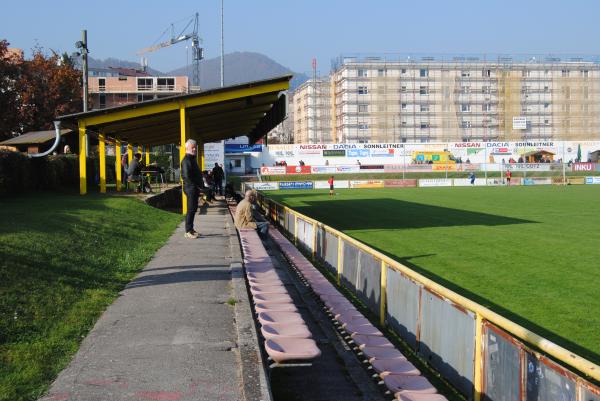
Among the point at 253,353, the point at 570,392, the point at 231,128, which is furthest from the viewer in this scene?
the point at 231,128

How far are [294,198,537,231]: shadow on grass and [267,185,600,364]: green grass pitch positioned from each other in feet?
0.12

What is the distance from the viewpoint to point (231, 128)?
29750 mm

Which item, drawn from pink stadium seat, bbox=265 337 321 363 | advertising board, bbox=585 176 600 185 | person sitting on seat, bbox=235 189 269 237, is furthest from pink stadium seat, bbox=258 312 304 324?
advertising board, bbox=585 176 600 185

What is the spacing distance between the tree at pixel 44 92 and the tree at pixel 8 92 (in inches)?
30.3

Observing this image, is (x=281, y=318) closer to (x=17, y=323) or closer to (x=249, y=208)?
(x=17, y=323)

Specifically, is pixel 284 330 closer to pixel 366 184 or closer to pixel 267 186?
pixel 267 186

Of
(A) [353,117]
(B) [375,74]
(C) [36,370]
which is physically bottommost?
(C) [36,370]

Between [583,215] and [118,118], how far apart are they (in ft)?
59.9

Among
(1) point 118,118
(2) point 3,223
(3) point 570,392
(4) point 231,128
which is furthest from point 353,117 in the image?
(3) point 570,392

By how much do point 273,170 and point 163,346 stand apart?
220ft

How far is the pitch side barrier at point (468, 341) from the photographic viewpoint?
4293 millimetres

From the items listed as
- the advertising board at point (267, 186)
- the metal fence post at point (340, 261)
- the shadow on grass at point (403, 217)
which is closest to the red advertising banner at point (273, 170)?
the advertising board at point (267, 186)

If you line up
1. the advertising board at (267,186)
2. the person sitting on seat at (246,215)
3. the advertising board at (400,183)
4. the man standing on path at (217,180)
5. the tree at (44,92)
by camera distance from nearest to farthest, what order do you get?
the person sitting on seat at (246,215)
the man standing on path at (217,180)
the tree at (44,92)
the advertising board at (267,186)
the advertising board at (400,183)

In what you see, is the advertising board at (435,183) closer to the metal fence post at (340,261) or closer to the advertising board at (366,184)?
the advertising board at (366,184)
